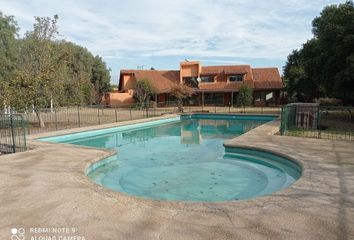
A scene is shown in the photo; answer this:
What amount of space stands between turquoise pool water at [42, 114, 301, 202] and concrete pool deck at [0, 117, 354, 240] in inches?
64.7

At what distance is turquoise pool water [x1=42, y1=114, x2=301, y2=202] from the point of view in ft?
30.0

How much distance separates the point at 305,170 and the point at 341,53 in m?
14.5

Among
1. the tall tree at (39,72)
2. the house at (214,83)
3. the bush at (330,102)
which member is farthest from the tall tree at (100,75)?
the bush at (330,102)

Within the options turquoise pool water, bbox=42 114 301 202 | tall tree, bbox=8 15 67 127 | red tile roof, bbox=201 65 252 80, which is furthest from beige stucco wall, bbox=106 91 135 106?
turquoise pool water, bbox=42 114 301 202

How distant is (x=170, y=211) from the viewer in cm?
571

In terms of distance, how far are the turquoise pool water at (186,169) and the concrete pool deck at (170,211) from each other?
1.64 meters

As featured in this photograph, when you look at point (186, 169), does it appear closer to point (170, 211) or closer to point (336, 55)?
point (170, 211)

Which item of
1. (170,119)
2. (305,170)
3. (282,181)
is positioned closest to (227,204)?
(305,170)

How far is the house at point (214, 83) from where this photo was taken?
39531 millimetres

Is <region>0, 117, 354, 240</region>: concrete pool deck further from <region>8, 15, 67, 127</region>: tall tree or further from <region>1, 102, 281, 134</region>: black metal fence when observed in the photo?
<region>8, 15, 67, 127</region>: tall tree

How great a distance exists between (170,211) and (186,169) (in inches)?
231

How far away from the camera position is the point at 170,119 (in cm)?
2728

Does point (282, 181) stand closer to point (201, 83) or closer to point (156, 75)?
point (201, 83)

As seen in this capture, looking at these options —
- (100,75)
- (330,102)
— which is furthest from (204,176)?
(100,75)
